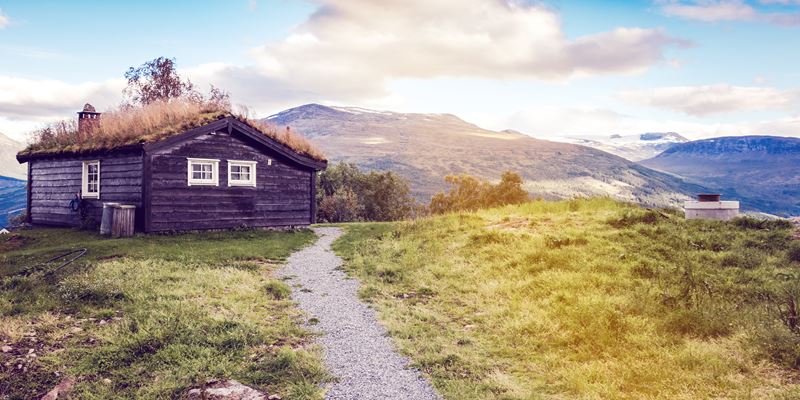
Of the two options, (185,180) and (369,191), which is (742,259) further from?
(369,191)

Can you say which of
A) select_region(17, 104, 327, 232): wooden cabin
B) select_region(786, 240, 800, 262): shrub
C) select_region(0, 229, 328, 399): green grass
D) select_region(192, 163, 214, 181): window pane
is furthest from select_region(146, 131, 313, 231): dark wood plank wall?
select_region(786, 240, 800, 262): shrub

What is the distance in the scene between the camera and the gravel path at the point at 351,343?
723 cm

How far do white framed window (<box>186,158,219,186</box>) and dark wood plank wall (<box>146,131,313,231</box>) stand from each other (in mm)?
187

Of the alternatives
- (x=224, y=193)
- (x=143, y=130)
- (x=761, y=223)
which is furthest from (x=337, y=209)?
(x=761, y=223)

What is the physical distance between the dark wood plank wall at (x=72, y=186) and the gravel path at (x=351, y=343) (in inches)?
422

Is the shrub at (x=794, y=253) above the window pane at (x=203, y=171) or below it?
below

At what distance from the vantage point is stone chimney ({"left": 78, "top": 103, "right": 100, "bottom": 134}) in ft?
85.4

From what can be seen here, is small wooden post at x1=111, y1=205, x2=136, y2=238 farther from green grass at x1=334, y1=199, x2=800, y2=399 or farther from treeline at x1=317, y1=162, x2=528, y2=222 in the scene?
treeline at x1=317, y1=162, x2=528, y2=222

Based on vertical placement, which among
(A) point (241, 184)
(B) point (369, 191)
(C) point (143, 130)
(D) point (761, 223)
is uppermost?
(C) point (143, 130)

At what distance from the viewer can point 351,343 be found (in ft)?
30.1

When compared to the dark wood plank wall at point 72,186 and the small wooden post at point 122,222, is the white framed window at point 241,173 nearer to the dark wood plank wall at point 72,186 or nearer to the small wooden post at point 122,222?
the dark wood plank wall at point 72,186

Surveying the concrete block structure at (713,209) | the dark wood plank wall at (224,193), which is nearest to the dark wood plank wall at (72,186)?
the dark wood plank wall at (224,193)

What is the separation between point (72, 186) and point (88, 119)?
394cm

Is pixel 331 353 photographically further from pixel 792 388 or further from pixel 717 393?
pixel 792 388
